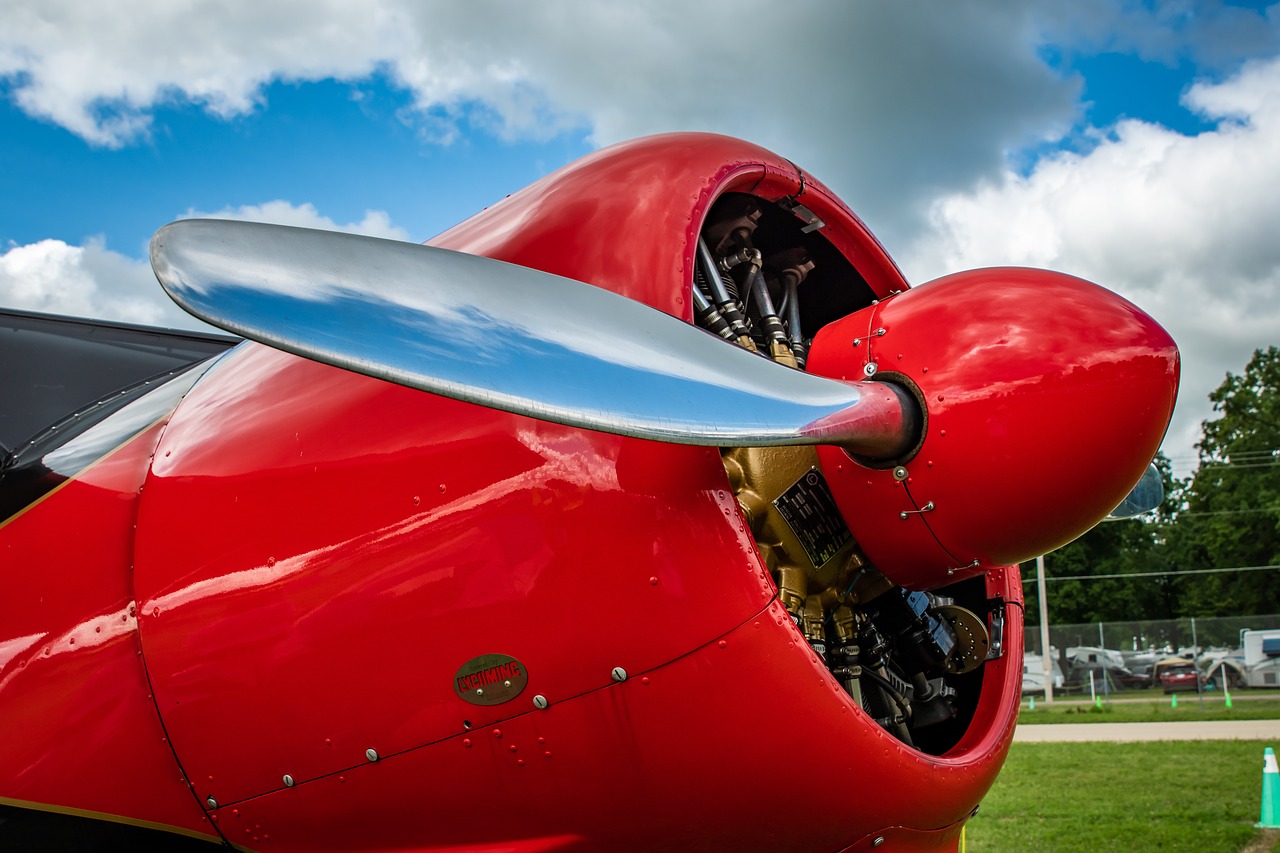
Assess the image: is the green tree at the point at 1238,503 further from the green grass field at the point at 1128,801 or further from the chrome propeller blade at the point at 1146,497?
the chrome propeller blade at the point at 1146,497

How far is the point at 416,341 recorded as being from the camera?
2.10 metres

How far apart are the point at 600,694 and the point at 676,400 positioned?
34.7 inches

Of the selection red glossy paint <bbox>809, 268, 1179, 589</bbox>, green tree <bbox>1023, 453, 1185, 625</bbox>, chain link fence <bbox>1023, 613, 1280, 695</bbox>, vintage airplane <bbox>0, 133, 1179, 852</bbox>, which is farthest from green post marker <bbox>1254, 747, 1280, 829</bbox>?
green tree <bbox>1023, 453, 1185, 625</bbox>

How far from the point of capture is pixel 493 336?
222 centimetres

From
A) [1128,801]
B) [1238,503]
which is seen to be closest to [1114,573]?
[1238,503]

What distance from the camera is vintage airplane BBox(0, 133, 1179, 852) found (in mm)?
2371

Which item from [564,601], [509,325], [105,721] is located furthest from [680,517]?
[105,721]

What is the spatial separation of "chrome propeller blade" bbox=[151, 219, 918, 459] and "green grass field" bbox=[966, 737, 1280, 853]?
28.6 feet

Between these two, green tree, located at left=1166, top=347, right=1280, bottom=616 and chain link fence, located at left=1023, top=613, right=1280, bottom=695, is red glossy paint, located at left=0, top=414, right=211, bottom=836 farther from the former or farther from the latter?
green tree, located at left=1166, top=347, right=1280, bottom=616

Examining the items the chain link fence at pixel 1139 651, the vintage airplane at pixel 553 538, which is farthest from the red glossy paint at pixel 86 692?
the chain link fence at pixel 1139 651

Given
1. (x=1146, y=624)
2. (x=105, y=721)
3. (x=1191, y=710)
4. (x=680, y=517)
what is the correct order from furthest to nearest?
(x=1146, y=624) → (x=1191, y=710) → (x=105, y=721) → (x=680, y=517)

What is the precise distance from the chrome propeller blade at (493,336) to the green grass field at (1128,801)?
873 cm

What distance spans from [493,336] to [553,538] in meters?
0.68

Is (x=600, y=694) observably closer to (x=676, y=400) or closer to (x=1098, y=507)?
(x=676, y=400)
